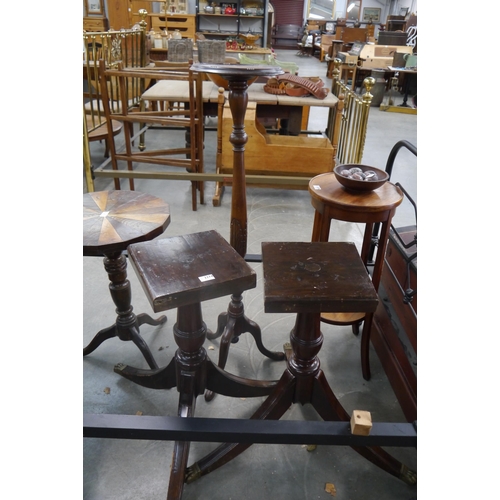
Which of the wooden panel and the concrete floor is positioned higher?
the wooden panel

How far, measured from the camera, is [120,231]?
136 centimetres

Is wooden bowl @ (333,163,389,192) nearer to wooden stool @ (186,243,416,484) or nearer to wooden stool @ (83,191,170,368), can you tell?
wooden stool @ (186,243,416,484)

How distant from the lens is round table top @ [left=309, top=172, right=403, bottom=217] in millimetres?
1445

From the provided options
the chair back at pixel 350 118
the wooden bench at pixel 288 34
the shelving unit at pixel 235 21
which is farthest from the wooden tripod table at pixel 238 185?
the wooden bench at pixel 288 34

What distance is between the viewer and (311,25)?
15.1 meters

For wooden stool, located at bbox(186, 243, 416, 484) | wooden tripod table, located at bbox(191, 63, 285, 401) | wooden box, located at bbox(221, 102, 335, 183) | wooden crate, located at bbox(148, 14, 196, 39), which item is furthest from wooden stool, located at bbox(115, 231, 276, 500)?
wooden crate, located at bbox(148, 14, 196, 39)

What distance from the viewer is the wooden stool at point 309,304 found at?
3.43 ft

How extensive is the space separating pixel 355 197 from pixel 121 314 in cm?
107

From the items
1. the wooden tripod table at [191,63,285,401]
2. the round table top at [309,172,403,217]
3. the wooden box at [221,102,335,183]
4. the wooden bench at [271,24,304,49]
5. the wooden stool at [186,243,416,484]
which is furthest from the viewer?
the wooden bench at [271,24,304,49]

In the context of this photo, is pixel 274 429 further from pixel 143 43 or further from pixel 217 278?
pixel 143 43

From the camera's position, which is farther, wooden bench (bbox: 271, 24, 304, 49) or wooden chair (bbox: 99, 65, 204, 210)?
wooden bench (bbox: 271, 24, 304, 49)

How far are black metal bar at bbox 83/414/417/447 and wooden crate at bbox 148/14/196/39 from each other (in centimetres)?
609

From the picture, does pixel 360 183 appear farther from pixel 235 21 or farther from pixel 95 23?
pixel 235 21

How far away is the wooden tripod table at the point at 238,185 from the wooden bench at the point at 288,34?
16.6 metres
